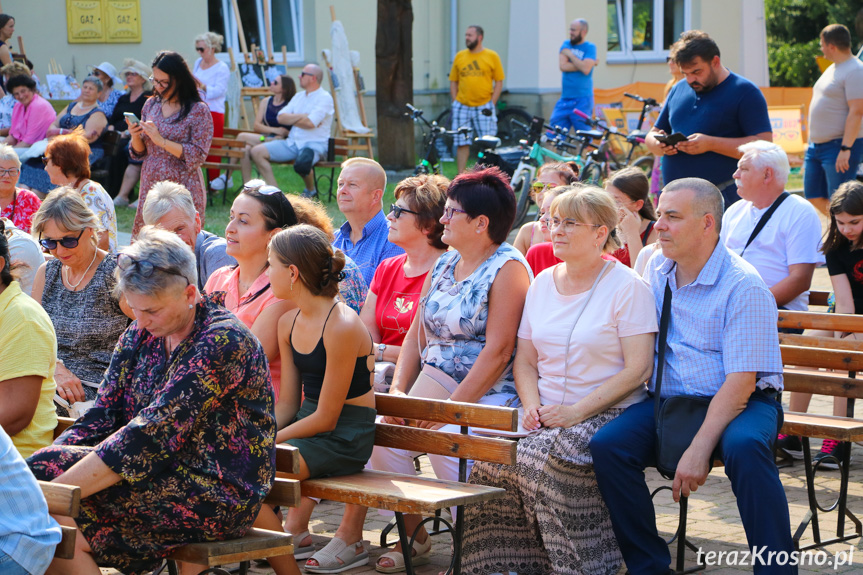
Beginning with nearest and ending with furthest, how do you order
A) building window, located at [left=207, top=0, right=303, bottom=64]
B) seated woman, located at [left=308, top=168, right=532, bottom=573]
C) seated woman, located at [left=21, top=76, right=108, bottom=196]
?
seated woman, located at [left=308, top=168, right=532, bottom=573]
seated woman, located at [left=21, top=76, right=108, bottom=196]
building window, located at [left=207, top=0, right=303, bottom=64]

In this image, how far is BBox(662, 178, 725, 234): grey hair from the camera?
14.1 feet

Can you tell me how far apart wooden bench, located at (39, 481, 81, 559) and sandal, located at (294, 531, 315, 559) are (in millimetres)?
1589

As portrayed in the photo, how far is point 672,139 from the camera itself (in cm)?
706

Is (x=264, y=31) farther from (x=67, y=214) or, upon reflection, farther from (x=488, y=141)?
(x=67, y=214)

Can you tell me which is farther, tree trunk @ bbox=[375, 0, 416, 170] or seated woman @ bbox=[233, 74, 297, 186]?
tree trunk @ bbox=[375, 0, 416, 170]

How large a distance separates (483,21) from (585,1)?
2.10m

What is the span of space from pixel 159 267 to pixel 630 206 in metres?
3.38

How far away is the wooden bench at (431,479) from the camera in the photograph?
12.6ft

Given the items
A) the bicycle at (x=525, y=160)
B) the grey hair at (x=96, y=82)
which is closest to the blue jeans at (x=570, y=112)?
the bicycle at (x=525, y=160)

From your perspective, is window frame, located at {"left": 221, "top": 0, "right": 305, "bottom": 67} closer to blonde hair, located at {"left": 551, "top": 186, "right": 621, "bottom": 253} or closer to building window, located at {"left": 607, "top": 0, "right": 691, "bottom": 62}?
building window, located at {"left": 607, "top": 0, "right": 691, "bottom": 62}

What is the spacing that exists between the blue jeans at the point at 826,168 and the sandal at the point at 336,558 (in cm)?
646

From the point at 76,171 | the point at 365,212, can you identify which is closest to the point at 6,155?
the point at 76,171

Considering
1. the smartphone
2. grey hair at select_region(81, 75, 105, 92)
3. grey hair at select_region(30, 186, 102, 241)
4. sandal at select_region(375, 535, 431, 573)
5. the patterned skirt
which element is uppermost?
grey hair at select_region(81, 75, 105, 92)

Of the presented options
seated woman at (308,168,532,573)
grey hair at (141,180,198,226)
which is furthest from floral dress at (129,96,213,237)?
seated woman at (308,168,532,573)
